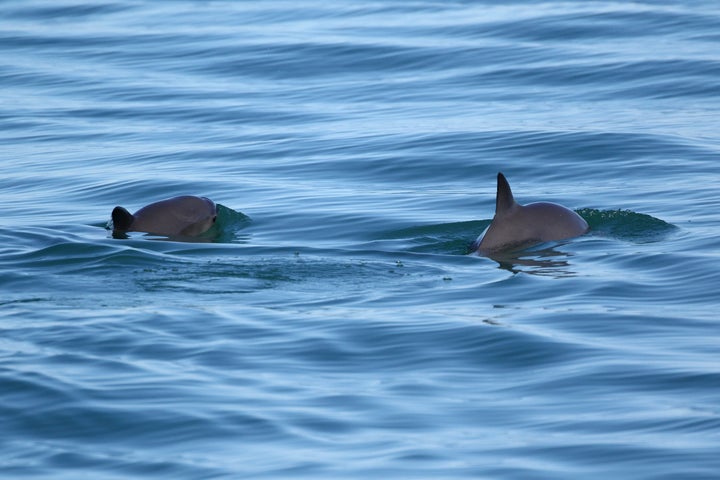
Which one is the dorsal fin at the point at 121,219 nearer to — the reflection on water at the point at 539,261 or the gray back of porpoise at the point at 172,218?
the gray back of porpoise at the point at 172,218

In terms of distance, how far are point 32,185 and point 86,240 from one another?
614 centimetres

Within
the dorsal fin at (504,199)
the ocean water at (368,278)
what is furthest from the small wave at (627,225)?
the dorsal fin at (504,199)

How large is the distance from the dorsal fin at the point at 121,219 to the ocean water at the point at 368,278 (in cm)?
29

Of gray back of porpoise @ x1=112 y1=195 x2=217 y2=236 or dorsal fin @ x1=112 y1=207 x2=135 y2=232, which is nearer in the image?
dorsal fin @ x1=112 y1=207 x2=135 y2=232

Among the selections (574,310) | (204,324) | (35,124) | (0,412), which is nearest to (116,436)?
(0,412)

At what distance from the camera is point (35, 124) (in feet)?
88.8

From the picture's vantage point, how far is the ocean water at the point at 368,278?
30.7ft

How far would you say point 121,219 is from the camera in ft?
51.3

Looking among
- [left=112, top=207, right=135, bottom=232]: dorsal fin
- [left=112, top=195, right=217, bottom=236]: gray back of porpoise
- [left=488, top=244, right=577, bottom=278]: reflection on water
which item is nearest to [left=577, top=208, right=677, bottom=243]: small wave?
[left=488, top=244, right=577, bottom=278]: reflection on water

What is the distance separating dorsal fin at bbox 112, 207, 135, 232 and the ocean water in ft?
Answer: 0.94

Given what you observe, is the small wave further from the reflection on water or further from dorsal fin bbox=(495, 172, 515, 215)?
dorsal fin bbox=(495, 172, 515, 215)

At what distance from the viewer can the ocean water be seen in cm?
935

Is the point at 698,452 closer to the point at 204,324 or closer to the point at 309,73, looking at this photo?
the point at 204,324

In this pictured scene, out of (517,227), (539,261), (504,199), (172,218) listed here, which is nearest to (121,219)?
(172,218)
